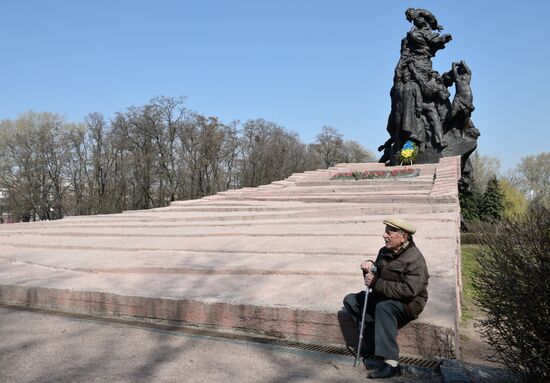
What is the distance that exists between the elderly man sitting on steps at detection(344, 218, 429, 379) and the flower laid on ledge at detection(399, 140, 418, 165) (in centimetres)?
1659

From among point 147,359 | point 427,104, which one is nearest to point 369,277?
point 147,359

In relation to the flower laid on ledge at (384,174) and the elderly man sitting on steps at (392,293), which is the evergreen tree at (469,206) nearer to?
the flower laid on ledge at (384,174)

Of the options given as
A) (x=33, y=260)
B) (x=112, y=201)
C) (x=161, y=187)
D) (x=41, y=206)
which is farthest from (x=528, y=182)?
(x=33, y=260)

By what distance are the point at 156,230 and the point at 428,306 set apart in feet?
24.2

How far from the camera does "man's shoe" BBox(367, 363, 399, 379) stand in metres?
3.34

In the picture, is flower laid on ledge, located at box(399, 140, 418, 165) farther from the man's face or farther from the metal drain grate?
the man's face

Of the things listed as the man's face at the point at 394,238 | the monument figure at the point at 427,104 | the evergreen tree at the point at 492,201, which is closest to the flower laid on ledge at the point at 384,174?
the monument figure at the point at 427,104

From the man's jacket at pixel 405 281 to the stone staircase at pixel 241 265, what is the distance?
20 cm

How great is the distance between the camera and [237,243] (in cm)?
809

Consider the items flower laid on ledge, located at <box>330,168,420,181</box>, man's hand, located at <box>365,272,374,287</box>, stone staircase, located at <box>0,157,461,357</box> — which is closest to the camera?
man's hand, located at <box>365,272,374,287</box>

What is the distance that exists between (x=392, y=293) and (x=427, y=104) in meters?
18.7

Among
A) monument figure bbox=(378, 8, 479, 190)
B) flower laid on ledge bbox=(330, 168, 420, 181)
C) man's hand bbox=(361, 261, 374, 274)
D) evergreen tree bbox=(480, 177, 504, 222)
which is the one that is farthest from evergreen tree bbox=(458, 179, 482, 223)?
man's hand bbox=(361, 261, 374, 274)

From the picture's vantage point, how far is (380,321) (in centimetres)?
350

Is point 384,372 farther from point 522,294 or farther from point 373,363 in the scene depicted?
point 522,294
